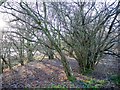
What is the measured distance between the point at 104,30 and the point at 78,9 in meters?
0.56

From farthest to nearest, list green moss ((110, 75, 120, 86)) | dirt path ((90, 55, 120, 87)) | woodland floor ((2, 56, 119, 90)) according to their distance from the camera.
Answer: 1. dirt path ((90, 55, 120, 87))
2. green moss ((110, 75, 120, 86))
3. woodland floor ((2, 56, 119, 90))

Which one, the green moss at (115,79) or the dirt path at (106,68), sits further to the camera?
the dirt path at (106,68)

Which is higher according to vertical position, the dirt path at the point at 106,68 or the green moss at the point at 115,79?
the dirt path at the point at 106,68

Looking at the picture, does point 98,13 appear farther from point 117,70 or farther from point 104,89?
point 104,89

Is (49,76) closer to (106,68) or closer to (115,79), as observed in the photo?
(115,79)

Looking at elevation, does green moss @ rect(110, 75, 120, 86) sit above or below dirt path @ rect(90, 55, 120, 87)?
below

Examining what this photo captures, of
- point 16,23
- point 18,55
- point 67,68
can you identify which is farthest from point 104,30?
point 18,55

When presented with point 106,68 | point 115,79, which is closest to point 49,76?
point 115,79

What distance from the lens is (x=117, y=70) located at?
133 inches

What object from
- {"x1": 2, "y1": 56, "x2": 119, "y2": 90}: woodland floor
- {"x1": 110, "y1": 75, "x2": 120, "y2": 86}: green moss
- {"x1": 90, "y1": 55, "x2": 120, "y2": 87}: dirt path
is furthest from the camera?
{"x1": 90, "y1": 55, "x2": 120, "y2": 87}: dirt path

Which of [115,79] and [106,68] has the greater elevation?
[106,68]

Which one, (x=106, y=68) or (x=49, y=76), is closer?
(x=49, y=76)

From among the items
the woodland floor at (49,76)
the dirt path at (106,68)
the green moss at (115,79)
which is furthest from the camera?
the dirt path at (106,68)

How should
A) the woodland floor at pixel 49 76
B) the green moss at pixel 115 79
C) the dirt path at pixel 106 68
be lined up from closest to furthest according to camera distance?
the woodland floor at pixel 49 76
the green moss at pixel 115 79
the dirt path at pixel 106 68
